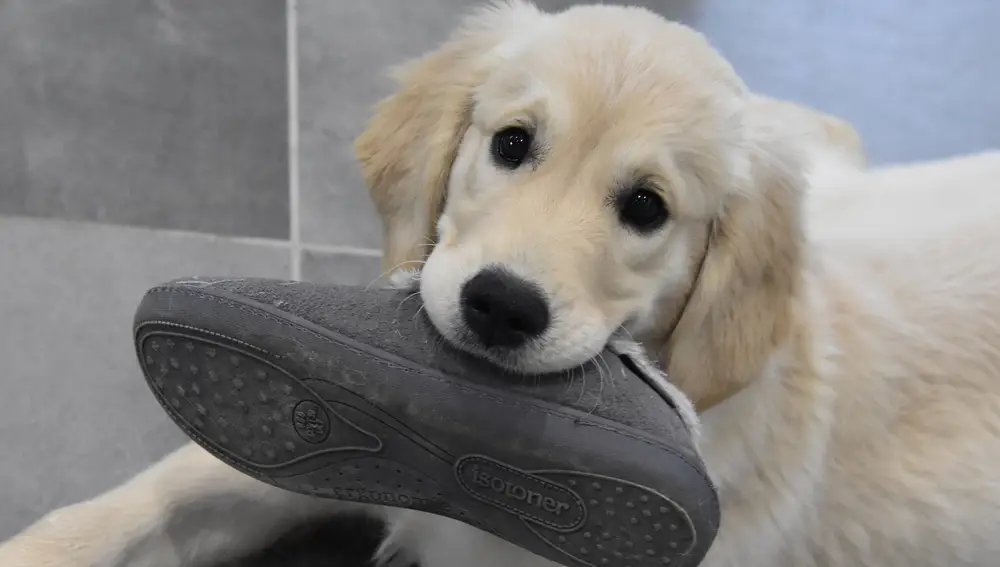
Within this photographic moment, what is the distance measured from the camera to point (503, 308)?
0.98 meters

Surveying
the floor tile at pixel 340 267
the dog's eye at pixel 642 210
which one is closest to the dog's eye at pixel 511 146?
the dog's eye at pixel 642 210

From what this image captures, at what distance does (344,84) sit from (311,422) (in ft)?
4.54

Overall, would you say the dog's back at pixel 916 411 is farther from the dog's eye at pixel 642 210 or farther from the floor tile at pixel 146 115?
the floor tile at pixel 146 115

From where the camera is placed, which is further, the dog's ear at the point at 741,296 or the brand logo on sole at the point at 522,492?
the dog's ear at the point at 741,296

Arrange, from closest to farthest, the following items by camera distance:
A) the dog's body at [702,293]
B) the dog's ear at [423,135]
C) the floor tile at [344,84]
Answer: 1. the dog's body at [702,293]
2. the dog's ear at [423,135]
3. the floor tile at [344,84]

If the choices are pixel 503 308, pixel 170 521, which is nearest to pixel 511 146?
pixel 503 308

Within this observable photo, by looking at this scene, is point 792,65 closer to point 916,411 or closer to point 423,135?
point 916,411

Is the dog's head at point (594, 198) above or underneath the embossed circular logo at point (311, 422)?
above

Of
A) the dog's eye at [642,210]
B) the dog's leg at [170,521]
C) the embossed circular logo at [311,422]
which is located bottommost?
the dog's leg at [170,521]

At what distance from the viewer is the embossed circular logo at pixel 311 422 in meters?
0.96

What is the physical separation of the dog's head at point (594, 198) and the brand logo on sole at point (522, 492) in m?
0.12

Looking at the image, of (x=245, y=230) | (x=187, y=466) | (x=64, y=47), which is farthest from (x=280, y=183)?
(x=187, y=466)

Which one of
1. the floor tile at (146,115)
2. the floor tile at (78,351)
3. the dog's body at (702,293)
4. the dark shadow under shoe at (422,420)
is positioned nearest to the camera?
the dark shadow under shoe at (422,420)

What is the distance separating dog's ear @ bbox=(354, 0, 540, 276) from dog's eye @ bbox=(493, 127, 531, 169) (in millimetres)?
87
